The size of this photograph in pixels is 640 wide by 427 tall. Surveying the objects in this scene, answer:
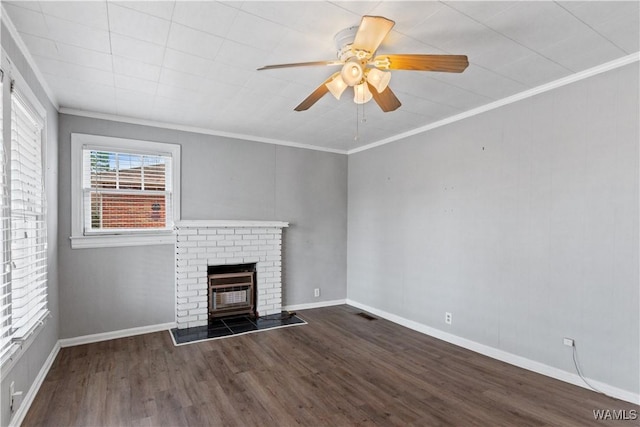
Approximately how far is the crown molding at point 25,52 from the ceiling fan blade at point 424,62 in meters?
2.18

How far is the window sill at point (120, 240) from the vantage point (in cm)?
360

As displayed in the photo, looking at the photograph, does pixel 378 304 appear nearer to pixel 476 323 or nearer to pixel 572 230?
pixel 476 323

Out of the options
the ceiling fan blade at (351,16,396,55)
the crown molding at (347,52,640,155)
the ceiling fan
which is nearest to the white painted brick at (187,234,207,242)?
the ceiling fan

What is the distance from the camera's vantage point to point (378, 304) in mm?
4805

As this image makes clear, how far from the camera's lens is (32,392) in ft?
8.14

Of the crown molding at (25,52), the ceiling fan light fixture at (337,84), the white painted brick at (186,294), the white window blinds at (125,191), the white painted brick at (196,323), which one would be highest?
the crown molding at (25,52)

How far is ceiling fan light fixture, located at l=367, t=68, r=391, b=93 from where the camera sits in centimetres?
204

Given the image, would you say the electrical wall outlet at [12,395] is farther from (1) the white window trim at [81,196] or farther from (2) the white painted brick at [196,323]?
(2) the white painted brick at [196,323]

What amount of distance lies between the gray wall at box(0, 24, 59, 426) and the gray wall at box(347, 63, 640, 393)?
3791mm

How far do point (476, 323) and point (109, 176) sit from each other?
14.5 feet

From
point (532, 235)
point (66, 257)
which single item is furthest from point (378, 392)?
point (66, 257)

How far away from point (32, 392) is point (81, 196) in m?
1.98

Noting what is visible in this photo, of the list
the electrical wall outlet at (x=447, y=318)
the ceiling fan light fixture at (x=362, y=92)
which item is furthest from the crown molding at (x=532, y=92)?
the electrical wall outlet at (x=447, y=318)

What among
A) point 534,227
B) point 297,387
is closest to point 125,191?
point 297,387
